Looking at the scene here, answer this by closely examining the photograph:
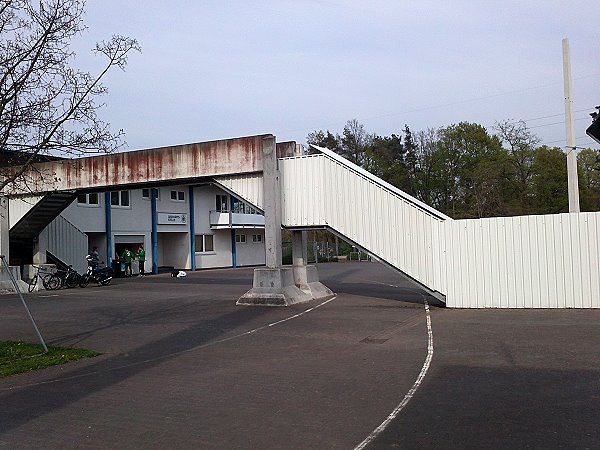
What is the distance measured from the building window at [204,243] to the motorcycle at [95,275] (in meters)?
18.0

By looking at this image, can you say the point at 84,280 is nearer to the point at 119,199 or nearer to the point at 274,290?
the point at 119,199

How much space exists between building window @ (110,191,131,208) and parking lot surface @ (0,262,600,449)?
78.2ft

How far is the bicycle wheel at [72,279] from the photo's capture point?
29438mm

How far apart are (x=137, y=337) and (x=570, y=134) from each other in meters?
13.2

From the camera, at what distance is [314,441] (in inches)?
253

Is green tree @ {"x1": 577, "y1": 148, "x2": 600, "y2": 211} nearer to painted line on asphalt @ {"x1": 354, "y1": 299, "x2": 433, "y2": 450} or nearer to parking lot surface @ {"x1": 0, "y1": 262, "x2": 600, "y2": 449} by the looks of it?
parking lot surface @ {"x1": 0, "y1": 262, "x2": 600, "y2": 449}

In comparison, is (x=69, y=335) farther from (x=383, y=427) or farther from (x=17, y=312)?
(x=383, y=427)

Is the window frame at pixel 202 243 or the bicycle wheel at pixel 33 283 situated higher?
the window frame at pixel 202 243

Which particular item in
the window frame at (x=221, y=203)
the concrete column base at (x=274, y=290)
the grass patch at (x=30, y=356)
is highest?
the window frame at (x=221, y=203)

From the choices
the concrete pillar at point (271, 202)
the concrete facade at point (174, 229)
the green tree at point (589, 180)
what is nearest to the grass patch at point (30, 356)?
the concrete pillar at point (271, 202)

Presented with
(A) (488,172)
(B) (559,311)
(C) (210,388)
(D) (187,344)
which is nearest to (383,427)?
(C) (210,388)

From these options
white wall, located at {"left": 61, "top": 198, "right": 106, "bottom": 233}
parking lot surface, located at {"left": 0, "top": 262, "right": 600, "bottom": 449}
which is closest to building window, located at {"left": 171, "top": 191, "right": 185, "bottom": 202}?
white wall, located at {"left": 61, "top": 198, "right": 106, "bottom": 233}

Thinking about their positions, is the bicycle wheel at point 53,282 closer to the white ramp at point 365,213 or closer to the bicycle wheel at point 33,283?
the bicycle wheel at point 33,283

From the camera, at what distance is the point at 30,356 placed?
1199 cm
